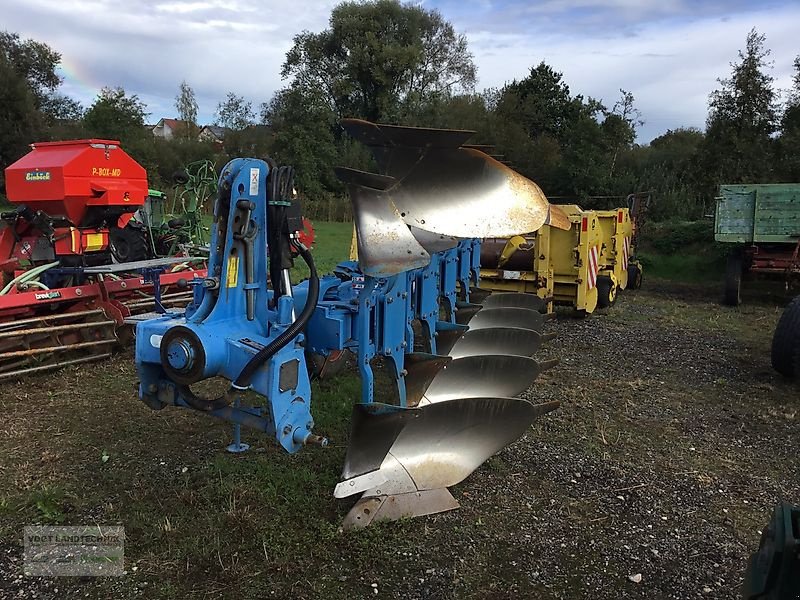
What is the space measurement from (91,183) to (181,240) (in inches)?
97.7

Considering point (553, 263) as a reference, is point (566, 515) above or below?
below

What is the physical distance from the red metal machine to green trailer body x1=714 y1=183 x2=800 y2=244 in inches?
→ 293

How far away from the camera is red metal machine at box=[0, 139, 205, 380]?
5.00m

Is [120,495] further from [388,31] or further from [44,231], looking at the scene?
[388,31]

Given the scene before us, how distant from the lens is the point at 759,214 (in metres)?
8.91

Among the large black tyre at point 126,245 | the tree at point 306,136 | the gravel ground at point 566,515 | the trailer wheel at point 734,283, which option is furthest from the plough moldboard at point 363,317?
the tree at point 306,136

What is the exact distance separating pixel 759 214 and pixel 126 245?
823 cm

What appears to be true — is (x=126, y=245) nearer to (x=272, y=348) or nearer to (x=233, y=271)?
(x=233, y=271)

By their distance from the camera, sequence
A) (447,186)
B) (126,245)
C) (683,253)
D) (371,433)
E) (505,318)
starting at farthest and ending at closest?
(683,253)
(126,245)
(505,318)
(447,186)
(371,433)

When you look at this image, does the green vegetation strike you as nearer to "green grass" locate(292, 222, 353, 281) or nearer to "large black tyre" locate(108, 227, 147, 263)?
"green grass" locate(292, 222, 353, 281)

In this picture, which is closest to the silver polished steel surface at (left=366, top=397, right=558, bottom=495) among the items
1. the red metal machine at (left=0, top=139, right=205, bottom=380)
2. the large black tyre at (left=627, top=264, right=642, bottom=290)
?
the red metal machine at (left=0, top=139, right=205, bottom=380)

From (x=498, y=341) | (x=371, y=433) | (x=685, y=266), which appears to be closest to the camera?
(x=371, y=433)

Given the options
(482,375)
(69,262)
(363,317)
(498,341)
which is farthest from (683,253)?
(363,317)

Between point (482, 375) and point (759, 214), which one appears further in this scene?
point (759, 214)
